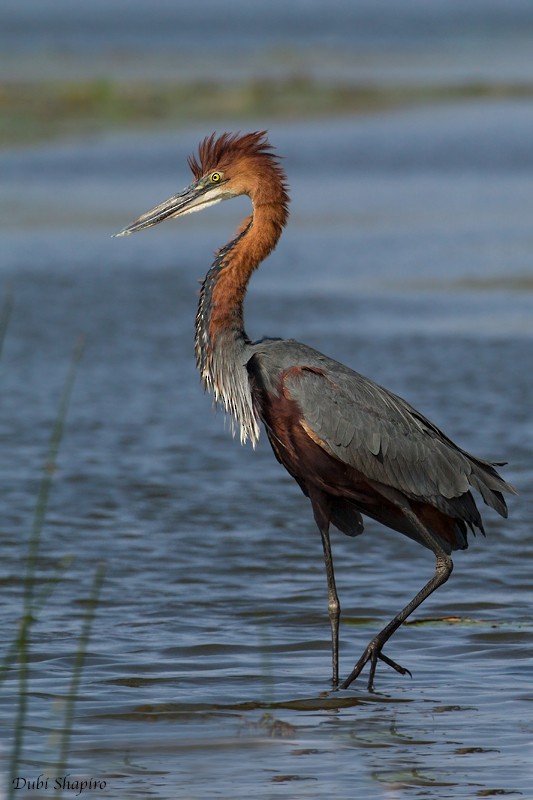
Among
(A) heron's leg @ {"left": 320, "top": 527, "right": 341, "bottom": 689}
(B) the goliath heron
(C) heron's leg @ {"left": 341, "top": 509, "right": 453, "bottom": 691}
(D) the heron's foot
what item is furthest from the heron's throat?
(D) the heron's foot

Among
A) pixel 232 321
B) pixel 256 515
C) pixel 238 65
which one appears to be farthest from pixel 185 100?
pixel 232 321

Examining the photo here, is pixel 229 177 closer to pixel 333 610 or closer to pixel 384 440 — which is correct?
pixel 384 440

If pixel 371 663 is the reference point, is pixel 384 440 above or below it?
above

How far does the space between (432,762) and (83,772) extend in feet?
3.62

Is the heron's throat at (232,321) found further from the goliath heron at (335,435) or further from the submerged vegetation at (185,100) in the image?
the submerged vegetation at (185,100)

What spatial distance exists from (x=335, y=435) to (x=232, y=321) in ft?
2.15

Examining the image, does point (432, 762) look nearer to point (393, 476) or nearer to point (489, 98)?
point (393, 476)

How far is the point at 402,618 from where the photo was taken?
236 inches

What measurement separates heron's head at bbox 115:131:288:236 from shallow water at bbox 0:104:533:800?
1687 millimetres

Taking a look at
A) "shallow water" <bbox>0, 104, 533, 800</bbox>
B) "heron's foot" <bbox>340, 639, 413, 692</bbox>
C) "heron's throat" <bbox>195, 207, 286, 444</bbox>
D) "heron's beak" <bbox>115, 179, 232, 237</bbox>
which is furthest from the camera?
"heron's beak" <bbox>115, 179, 232, 237</bbox>

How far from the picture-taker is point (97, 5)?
66.8m

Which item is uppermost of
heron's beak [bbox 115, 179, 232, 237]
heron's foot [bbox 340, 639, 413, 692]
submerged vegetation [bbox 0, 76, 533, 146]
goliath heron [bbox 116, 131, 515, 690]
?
submerged vegetation [bbox 0, 76, 533, 146]

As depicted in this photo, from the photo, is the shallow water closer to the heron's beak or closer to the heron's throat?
the heron's throat

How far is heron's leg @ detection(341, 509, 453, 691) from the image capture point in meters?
5.92
